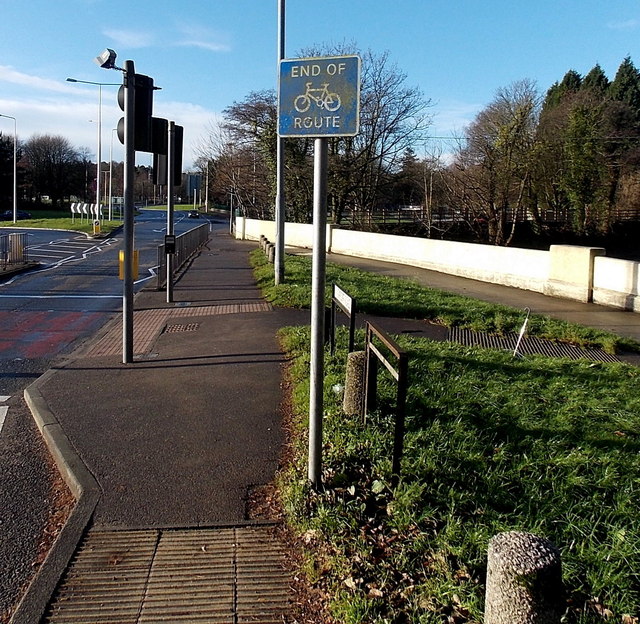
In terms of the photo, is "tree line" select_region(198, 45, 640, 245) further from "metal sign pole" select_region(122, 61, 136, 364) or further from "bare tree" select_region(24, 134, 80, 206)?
"bare tree" select_region(24, 134, 80, 206)

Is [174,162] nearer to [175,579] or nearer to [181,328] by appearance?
[181,328]

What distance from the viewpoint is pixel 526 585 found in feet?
8.32

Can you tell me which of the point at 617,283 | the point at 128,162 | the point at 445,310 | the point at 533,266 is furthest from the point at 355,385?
the point at 533,266

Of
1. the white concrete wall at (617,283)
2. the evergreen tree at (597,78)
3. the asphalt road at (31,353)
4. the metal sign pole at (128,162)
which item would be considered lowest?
the asphalt road at (31,353)

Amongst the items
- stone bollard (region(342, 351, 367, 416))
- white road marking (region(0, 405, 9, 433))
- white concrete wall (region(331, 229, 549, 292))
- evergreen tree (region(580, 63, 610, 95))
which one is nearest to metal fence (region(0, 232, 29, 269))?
white concrete wall (region(331, 229, 549, 292))

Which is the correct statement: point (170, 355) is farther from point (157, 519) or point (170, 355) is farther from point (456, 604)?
point (456, 604)

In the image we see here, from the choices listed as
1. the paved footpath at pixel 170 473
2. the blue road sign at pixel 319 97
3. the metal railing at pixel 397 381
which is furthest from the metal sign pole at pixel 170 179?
the blue road sign at pixel 319 97

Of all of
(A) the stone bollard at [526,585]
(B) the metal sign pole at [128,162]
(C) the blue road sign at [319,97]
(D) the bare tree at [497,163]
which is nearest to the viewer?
(A) the stone bollard at [526,585]

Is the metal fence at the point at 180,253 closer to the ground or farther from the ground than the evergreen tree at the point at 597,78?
closer to the ground

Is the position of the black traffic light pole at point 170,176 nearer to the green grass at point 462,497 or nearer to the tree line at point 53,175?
the green grass at point 462,497

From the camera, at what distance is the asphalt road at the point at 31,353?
4.18m

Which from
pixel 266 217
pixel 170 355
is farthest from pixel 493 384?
pixel 266 217

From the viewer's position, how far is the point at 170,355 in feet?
30.5

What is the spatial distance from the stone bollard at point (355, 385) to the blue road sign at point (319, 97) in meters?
2.25
